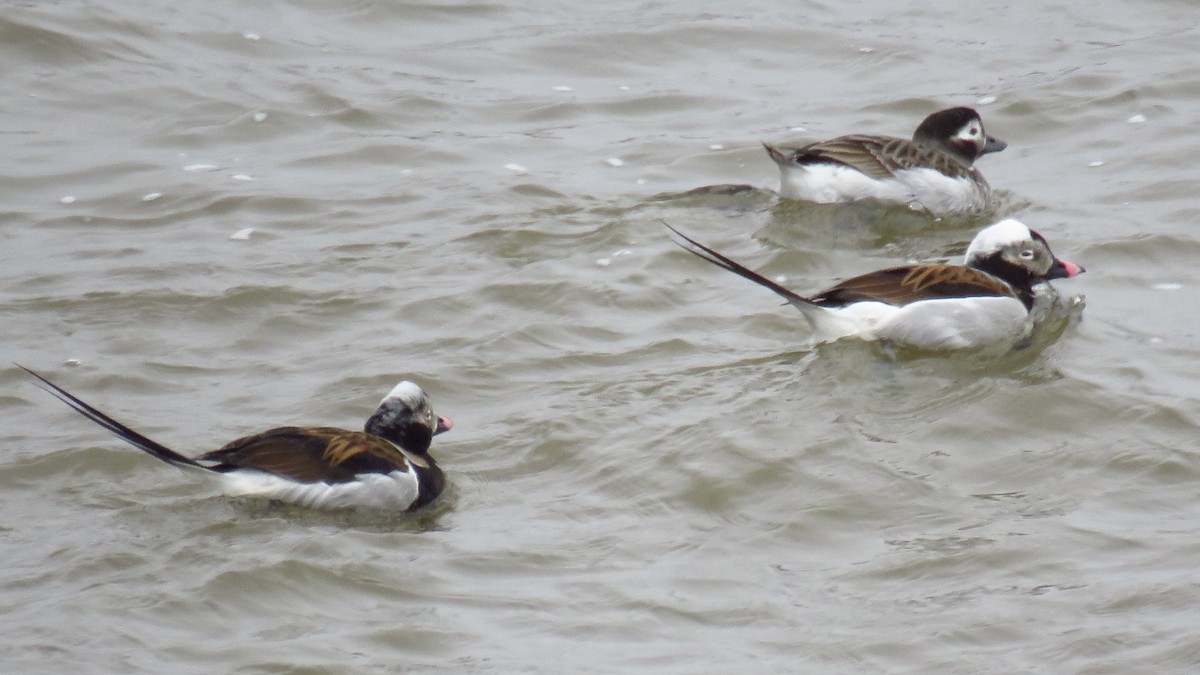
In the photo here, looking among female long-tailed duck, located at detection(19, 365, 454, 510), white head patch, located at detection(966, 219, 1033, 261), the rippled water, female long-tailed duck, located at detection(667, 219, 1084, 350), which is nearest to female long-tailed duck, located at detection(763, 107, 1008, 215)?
the rippled water

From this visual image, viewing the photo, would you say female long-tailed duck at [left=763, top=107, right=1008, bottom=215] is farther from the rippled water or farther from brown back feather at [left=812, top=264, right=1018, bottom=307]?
brown back feather at [left=812, top=264, right=1018, bottom=307]

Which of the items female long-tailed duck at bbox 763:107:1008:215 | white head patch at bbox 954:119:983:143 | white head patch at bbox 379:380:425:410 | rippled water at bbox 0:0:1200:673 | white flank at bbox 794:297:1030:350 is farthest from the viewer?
white head patch at bbox 954:119:983:143

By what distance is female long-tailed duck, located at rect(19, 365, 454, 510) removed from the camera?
6.30m

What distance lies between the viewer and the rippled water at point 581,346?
17.7 ft

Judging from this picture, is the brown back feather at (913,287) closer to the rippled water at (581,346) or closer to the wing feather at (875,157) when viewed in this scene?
the rippled water at (581,346)

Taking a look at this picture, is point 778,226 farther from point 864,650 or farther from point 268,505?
point 864,650

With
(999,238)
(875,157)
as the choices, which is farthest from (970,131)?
(999,238)

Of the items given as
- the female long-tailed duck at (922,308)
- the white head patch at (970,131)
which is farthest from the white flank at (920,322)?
the white head patch at (970,131)

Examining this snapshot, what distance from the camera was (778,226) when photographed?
968 centimetres

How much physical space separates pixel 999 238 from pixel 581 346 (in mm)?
2003

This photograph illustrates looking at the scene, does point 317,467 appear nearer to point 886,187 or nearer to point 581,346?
point 581,346

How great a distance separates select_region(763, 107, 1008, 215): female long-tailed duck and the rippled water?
0.14 m

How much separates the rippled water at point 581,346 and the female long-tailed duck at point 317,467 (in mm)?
109

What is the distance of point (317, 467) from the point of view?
634 centimetres
